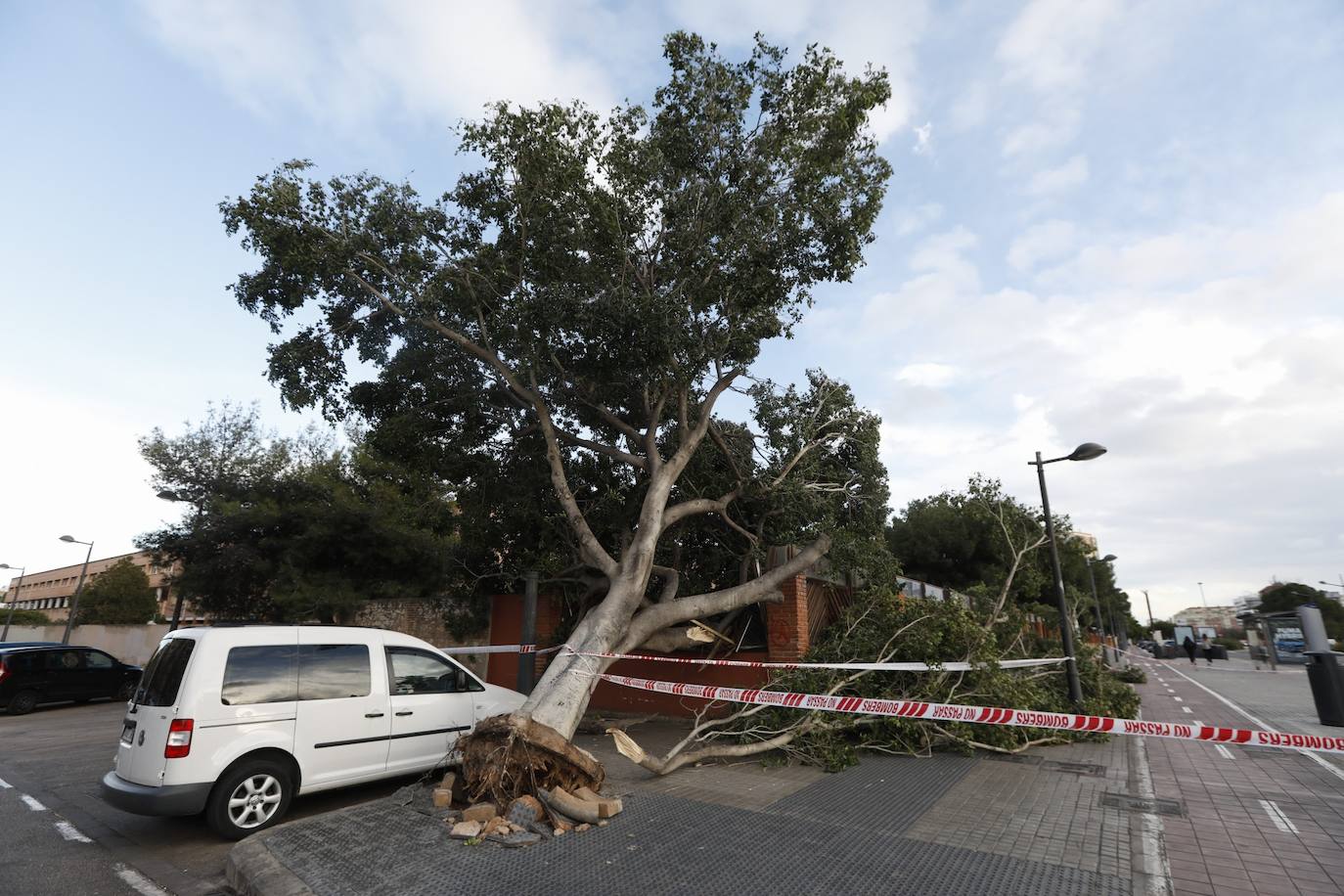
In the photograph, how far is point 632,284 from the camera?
34.1ft

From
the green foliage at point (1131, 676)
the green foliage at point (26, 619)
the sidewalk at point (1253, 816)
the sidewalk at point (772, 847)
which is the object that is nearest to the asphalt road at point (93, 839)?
the sidewalk at point (772, 847)

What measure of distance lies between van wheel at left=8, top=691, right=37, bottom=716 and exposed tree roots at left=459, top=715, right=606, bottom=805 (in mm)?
14040

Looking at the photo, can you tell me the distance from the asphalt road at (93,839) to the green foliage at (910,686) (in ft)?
16.2

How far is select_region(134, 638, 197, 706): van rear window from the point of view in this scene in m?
5.24

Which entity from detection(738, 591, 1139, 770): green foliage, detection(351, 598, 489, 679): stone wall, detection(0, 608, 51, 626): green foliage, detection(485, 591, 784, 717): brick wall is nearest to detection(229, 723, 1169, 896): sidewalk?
detection(738, 591, 1139, 770): green foliage

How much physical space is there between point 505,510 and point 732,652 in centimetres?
502

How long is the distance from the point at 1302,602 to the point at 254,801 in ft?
306

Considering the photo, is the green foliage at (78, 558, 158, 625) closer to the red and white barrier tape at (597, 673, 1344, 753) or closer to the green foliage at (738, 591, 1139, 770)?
the red and white barrier tape at (597, 673, 1344, 753)

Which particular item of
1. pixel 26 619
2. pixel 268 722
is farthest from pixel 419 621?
pixel 26 619

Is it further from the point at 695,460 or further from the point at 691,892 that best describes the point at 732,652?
the point at 691,892

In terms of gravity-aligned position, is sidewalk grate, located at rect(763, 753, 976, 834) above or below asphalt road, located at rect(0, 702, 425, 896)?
above

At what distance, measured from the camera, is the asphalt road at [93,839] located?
436 cm

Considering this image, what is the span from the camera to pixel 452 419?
12289mm

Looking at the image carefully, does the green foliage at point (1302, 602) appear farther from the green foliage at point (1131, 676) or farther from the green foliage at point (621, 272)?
the green foliage at point (621, 272)
